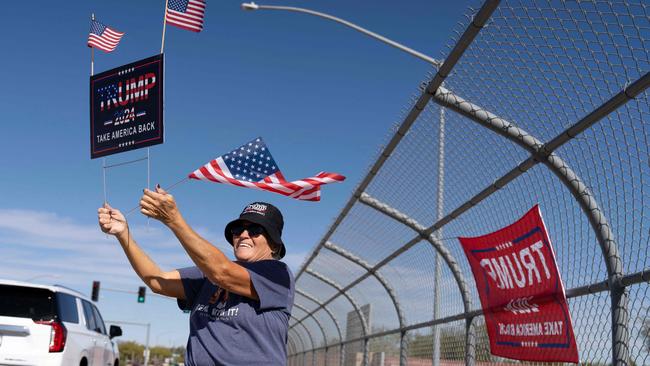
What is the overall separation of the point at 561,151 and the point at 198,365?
108 inches

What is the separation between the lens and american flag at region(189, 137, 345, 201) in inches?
193

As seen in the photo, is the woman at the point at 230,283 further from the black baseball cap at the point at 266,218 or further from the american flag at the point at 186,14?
the american flag at the point at 186,14

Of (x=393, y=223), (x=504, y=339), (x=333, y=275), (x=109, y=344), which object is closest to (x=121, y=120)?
(x=504, y=339)

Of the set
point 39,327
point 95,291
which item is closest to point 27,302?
point 39,327

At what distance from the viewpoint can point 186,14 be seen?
7.12 meters

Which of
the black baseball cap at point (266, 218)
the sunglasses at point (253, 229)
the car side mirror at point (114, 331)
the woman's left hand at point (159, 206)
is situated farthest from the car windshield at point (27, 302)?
the woman's left hand at point (159, 206)

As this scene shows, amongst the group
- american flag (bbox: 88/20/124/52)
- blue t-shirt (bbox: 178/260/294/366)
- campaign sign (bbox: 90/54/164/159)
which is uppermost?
american flag (bbox: 88/20/124/52)

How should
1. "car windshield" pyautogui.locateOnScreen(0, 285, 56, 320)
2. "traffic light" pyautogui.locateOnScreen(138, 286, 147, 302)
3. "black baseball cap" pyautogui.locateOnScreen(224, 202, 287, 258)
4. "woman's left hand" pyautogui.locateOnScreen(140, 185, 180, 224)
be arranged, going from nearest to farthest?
"woman's left hand" pyautogui.locateOnScreen(140, 185, 180, 224), "black baseball cap" pyautogui.locateOnScreen(224, 202, 287, 258), "car windshield" pyautogui.locateOnScreen(0, 285, 56, 320), "traffic light" pyautogui.locateOnScreen(138, 286, 147, 302)

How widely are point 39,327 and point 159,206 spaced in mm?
5323

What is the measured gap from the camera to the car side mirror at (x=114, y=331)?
11.1 m

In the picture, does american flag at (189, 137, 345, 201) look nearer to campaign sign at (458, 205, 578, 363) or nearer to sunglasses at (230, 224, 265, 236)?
sunglasses at (230, 224, 265, 236)

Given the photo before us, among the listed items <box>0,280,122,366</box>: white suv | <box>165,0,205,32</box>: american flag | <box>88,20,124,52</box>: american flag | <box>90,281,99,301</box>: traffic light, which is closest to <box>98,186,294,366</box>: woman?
<box>165,0,205,32</box>: american flag

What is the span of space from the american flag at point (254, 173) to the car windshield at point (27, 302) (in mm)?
4011

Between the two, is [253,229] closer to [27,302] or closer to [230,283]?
[230,283]
